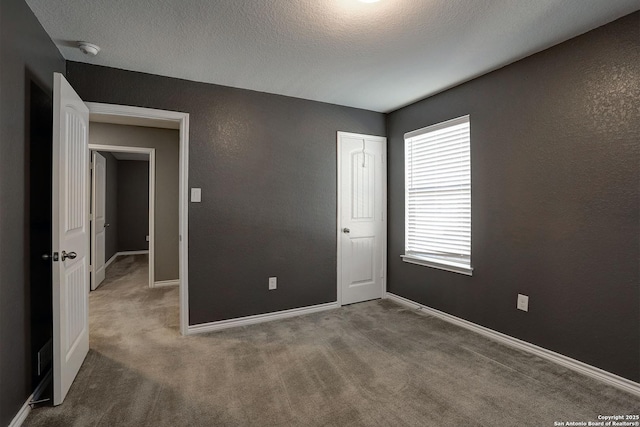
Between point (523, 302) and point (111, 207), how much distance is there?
23.7 ft

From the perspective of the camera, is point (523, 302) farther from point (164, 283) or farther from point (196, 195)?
point (164, 283)

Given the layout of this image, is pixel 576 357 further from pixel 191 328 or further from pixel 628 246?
pixel 191 328

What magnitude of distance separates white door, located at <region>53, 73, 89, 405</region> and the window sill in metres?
3.06

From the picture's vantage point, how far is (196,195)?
9.72ft

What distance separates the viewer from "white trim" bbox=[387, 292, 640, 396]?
200cm

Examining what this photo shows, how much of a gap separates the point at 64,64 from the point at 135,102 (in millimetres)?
539

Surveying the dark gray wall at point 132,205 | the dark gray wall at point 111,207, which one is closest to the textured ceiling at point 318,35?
the dark gray wall at point 111,207

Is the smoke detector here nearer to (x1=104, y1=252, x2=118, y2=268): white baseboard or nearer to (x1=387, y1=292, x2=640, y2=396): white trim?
(x1=387, y1=292, x2=640, y2=396): white trim

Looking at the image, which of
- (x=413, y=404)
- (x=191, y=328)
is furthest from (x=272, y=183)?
(x=413, y=404)

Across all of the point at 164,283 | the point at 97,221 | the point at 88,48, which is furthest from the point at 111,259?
the point at 88,48

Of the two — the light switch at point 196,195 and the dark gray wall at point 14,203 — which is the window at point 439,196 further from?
the dark gray wall at point 14,203

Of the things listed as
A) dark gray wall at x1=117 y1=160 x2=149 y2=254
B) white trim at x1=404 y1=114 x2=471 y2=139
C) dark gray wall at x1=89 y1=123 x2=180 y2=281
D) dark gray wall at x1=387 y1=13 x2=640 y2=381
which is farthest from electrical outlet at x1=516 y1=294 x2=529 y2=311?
dark gray wall at x1=117 y1=160 x2=149 y2=254

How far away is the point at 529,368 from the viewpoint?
7.38 feet

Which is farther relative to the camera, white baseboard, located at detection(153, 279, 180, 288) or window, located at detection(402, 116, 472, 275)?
white baseboard, located at detection(153, 279, 180, 288)
